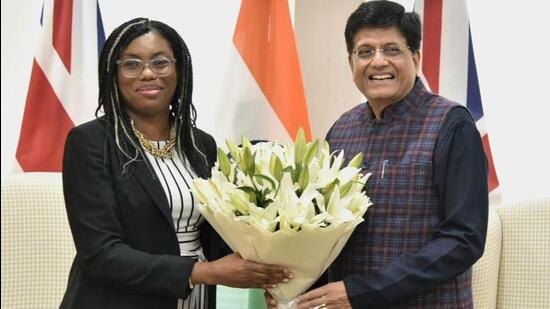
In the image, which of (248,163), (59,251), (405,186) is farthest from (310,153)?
(59,251)

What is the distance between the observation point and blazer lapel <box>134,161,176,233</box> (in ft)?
5.28

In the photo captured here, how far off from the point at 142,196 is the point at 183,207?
4.6 inches

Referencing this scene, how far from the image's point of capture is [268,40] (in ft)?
9.36

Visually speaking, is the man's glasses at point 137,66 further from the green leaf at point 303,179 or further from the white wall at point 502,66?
Result: the white wall at point 502,66

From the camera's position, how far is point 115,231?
5.19 ft

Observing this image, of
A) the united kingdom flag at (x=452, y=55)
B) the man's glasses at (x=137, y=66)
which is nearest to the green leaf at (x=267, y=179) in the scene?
the man's glasses at (x=137, y=66)

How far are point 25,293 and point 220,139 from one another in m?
1.02

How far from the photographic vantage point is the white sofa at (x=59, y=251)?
2.53 metres

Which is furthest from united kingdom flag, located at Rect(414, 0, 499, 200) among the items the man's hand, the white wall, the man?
the man's hand

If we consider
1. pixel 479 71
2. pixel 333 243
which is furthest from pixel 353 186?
pixel 479 71

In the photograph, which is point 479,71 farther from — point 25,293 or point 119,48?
point 25,293

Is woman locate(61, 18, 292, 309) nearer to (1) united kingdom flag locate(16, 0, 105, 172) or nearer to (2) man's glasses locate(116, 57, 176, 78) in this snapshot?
(2) man's glasses locate(116, 57, 176, 78)

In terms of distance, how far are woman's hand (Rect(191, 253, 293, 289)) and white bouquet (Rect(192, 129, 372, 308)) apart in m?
0.02

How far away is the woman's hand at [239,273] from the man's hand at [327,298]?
0.23ft
